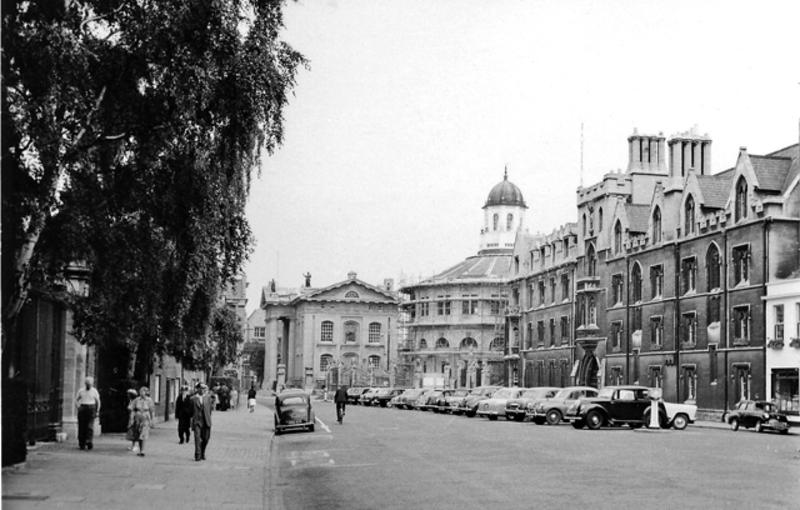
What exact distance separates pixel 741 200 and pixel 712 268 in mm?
4330

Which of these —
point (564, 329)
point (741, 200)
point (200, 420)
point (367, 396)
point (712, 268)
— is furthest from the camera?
point (367, 396)

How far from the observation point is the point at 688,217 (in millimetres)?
59125

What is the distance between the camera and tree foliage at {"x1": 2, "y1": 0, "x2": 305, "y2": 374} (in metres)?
16.5

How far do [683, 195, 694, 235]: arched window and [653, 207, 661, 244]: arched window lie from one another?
3053 millimetres

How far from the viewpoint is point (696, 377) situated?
56.8m

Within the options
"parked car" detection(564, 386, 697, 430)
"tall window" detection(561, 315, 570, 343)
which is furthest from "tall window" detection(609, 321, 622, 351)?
"parked car" detection(564, 386, 697, 430)

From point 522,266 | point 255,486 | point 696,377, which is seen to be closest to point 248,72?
point 255,486

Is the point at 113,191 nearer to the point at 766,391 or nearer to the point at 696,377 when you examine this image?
the point at 766,391

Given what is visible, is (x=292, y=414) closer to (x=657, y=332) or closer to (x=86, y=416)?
(x=86, y=416)

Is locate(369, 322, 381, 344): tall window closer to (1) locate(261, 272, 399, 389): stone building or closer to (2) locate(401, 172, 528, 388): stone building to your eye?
(1) locate(261, 272, 399, 389): stone building

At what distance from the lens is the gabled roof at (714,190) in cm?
5747

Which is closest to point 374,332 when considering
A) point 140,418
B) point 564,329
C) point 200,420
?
point 564,329

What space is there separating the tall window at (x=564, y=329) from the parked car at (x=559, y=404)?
3044 cm

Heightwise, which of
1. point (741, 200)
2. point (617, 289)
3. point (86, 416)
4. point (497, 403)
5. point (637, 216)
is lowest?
point (497, 403)
